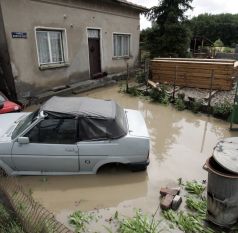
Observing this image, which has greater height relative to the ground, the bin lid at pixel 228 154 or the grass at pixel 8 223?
the bin lid at pixel 228 154

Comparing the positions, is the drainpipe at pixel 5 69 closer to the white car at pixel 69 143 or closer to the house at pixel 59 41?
the house at pixel 59 41

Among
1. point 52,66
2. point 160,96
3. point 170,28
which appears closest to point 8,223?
point 160,96

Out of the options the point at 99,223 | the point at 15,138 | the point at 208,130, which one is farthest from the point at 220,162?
the point at 208,130

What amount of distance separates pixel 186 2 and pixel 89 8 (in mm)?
8333

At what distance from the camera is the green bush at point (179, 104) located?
10031 millimetres

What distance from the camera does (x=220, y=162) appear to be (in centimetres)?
389

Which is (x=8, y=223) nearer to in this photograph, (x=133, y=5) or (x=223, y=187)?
(x=223, y=187)

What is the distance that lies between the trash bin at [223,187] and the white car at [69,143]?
5.19 ft

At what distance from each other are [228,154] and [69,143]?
115 inches

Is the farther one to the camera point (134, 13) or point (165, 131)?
point (134, 13)

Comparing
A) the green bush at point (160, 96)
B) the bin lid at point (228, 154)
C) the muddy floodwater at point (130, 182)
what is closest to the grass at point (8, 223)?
the muddy floodwater at point (130, 182)

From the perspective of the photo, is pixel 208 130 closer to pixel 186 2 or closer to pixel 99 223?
pixel 99 223

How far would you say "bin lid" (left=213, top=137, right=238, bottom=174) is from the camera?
3807mm

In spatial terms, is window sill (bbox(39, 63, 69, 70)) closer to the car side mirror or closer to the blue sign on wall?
the blue sign on wall
